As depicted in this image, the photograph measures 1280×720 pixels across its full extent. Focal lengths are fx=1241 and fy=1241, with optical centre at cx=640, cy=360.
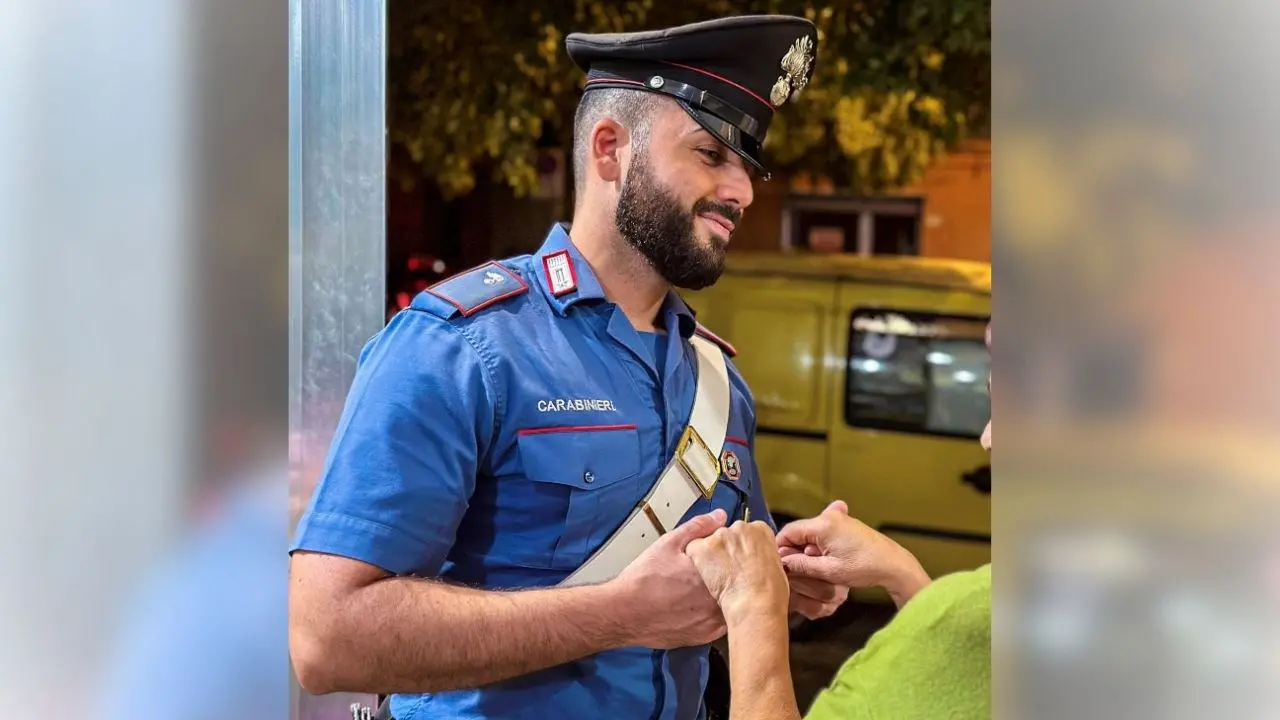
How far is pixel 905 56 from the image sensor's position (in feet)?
11.2

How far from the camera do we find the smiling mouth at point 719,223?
141 cm

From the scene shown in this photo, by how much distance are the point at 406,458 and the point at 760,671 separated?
1.36 ft

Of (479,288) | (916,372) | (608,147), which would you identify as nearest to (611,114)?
(608,147)

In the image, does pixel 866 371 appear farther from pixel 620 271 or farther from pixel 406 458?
pixel 406 458

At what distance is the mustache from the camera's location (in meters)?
1.41

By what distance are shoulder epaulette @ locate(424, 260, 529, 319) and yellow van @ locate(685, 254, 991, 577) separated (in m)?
1.07

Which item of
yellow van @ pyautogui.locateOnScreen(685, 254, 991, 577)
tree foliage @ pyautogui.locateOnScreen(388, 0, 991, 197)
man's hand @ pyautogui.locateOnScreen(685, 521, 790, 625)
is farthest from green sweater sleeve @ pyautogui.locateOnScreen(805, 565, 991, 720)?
tree foliage @ pyautogui.locateOnScreen(388, 0, 991, 197)

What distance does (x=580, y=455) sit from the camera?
4.46 ft

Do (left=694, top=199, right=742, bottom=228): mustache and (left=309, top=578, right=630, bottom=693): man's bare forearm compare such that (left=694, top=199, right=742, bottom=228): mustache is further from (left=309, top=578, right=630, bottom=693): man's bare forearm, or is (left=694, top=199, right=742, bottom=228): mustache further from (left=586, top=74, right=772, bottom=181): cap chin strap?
(left=309, top=578, right=630, bottom=693): man's bare forearm

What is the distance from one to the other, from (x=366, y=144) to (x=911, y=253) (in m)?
2.69
